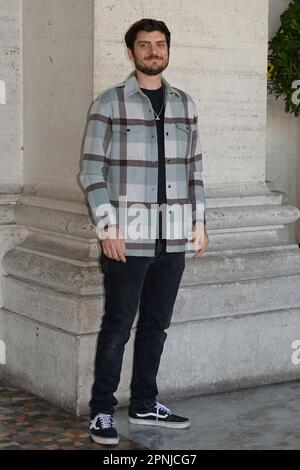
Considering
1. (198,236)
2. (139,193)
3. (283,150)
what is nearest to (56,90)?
(139,193)

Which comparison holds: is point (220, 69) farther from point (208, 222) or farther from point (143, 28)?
point (143, 28)

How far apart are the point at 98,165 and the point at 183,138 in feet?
1.52

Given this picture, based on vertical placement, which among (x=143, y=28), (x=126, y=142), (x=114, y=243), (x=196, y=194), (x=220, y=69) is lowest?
(x=114, y=243)

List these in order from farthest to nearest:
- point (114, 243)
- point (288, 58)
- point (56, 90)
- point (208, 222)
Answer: point (288, 58) < point (208, 222) < point (56, 90) < point (114, 243)

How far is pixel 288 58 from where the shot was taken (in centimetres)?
730

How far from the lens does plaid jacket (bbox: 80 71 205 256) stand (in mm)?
4910

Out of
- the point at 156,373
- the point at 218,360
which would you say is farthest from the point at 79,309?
the point at 218,360

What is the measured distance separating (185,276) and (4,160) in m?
1.24

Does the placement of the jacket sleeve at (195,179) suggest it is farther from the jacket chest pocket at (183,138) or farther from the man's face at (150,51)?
the man's face at (150,51)

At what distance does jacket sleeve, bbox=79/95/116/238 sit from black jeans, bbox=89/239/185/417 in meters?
0.25

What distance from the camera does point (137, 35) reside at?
195 inches
